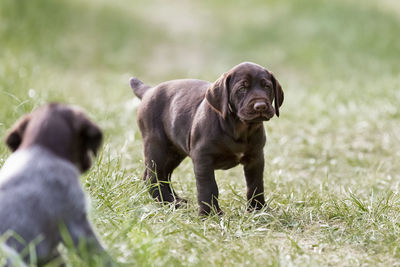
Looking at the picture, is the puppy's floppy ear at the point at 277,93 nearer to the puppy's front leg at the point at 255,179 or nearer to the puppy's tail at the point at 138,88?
the puppy's front leg at the point at 255,179

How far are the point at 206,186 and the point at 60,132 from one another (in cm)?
198

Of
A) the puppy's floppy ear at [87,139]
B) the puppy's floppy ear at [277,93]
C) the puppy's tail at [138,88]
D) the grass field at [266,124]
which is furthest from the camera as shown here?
the puppy's tail at [138,88]

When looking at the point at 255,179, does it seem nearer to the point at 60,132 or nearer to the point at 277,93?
the point at 277,93

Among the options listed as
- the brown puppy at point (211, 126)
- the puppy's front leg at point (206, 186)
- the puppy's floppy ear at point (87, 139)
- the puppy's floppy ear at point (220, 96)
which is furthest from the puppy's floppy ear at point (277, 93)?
the puppy's floppy ear at point (87, 139)

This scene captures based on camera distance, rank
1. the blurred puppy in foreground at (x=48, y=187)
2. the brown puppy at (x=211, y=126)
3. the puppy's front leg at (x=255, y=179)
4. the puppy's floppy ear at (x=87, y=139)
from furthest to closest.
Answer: the puppy's front leg at (x=255, y=179) → the brown puppy at (x=211, y=126) → the puppy's floppy ear at (x=87, y=139) → the blurred puppy in foreground at (x=48, y=187)

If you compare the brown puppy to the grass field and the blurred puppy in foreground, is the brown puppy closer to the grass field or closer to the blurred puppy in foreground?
the grass field

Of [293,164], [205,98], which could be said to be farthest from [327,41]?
[205,98]

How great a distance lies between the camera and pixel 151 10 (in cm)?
1955

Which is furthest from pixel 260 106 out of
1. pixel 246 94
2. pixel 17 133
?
pixel 17 133

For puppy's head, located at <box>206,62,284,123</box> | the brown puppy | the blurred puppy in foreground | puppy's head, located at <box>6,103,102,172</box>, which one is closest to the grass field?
the brown puppy

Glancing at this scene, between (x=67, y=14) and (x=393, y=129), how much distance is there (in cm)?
1078

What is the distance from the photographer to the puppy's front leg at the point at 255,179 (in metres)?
4.99

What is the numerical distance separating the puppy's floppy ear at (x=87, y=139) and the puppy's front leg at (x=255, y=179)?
1954mm

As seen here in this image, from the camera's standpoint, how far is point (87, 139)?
3244mm
